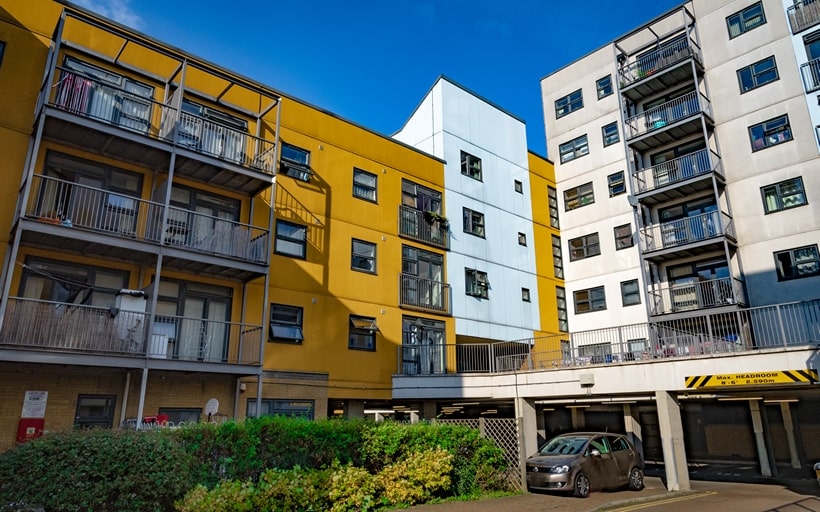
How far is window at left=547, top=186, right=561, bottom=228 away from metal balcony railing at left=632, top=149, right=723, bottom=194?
477 cm

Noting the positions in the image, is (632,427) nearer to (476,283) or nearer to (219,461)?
(476,283)

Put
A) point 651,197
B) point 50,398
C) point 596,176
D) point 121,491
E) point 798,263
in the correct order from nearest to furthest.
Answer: point 121,491 → point 50,398 → point 798,263 → point 651,197 → point 596,176

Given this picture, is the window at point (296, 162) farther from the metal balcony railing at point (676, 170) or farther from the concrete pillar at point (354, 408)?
the metal balcony railing at point (676, 170)

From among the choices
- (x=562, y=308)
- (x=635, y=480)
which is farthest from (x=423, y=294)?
(x=635, y=480)

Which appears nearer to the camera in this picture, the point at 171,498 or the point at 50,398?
the point at 171,498

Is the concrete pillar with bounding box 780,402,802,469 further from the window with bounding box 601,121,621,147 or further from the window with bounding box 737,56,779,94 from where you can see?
the window with bounding box 601,121,621,147

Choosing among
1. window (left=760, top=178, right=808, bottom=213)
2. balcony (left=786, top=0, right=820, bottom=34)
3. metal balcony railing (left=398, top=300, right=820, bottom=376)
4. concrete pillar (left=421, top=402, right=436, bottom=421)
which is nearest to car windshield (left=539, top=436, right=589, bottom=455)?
metal balcony railing (left=398, top=300, right=820, bottom=376)

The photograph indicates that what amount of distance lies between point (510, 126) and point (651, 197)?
26.6 ft

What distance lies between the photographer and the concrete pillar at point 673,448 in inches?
593

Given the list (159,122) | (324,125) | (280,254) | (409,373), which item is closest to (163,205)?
(159,122)

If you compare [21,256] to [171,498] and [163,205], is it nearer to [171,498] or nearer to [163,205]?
[163,205]

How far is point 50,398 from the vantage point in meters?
13.3

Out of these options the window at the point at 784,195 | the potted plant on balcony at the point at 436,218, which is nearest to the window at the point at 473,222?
the potted plant on balcony at the point at 436,218

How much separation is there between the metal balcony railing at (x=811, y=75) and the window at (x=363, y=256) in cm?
1817
